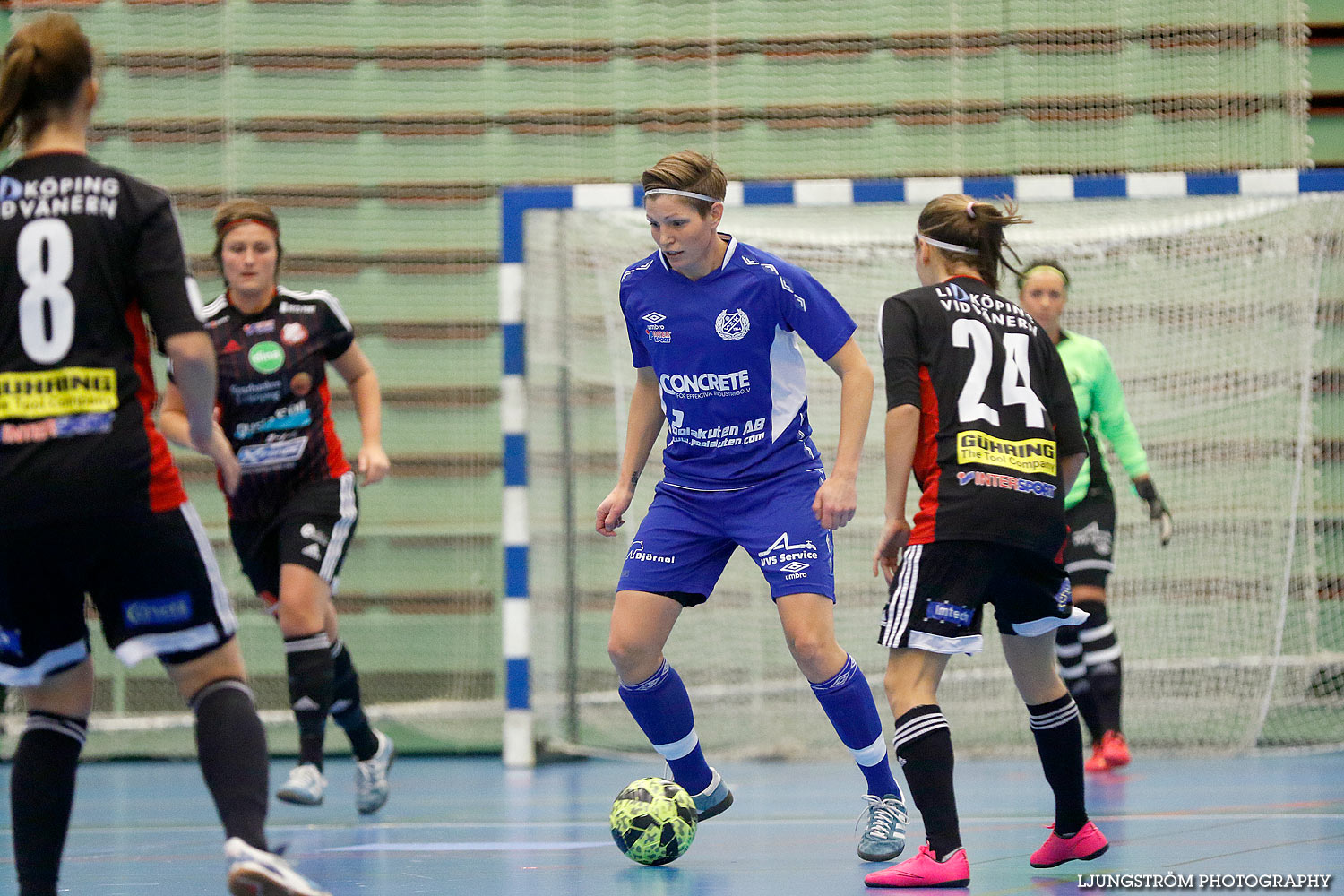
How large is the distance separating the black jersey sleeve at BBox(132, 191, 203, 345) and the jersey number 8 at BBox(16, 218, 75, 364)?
13cm

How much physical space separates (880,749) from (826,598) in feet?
1.55

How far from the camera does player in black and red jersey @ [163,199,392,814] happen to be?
16.3 feet

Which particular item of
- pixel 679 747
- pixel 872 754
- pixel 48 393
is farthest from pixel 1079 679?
pixel 48 393

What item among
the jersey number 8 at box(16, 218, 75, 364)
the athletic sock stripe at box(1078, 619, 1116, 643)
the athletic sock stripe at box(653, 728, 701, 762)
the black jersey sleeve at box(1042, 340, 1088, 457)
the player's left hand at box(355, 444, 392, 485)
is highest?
the jersey number 8 at box(16, 218, 75, 364)

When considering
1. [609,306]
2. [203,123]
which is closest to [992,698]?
[609,306]

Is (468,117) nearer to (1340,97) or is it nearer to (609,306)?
(609,306)

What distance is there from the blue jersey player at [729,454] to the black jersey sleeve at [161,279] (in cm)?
157

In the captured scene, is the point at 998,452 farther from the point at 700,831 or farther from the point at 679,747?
→ the point at 700,831

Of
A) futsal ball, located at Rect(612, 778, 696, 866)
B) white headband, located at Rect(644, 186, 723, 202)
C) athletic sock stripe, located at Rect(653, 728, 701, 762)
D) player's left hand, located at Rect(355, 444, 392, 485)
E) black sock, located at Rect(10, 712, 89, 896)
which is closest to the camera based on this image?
black sock, located at Rect(10, 712, 89, 896)

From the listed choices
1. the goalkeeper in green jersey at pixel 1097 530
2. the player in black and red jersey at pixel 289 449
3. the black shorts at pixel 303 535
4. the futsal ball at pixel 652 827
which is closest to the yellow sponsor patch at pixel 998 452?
the futsal ball at pixel 652 827

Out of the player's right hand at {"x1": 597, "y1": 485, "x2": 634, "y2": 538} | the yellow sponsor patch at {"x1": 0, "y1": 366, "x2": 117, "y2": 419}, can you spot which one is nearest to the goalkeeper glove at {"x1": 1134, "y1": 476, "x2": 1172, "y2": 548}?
the player's right hand at {"x1": 597, "y1": 485, "x2": 634, "y2": 538}

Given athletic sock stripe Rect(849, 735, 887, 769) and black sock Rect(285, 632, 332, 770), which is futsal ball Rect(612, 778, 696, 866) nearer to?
athletic sock stripe Rect(849, 735, 887, 769)

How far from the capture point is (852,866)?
394cm

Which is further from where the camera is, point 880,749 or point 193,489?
point 193,489
